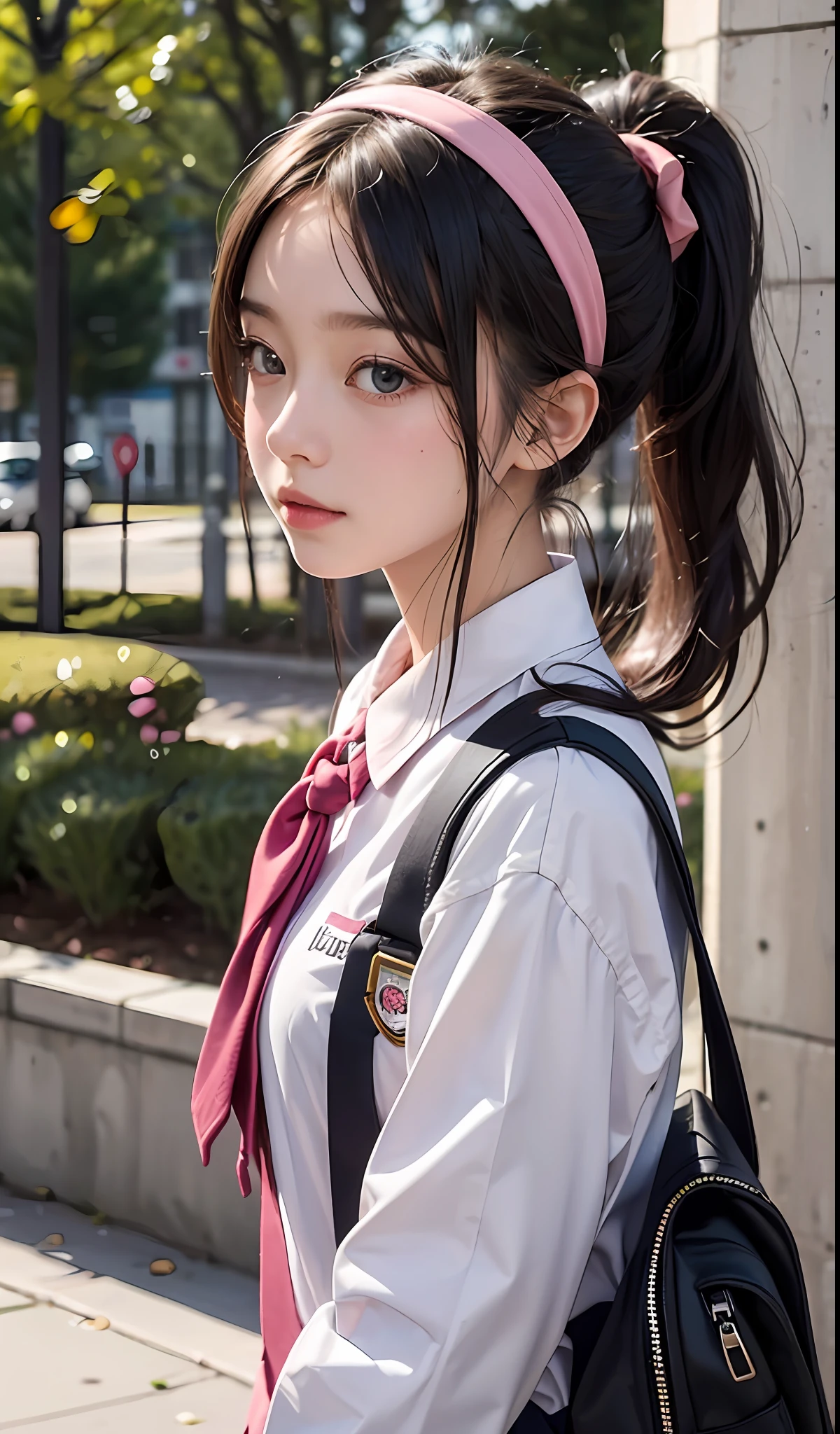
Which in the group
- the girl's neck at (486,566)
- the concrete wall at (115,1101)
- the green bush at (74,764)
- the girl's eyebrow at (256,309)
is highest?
the girl's eyebrow at (256,309)

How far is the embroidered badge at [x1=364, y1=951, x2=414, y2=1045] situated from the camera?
49.1 inches

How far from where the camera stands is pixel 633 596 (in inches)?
74.1

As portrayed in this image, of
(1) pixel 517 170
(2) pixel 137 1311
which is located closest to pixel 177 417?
(2) pixel 137 1311

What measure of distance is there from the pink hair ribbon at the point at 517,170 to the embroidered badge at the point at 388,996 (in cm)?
58

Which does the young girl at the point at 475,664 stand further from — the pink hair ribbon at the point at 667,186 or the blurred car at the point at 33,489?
the blurred car at the point at 33,489

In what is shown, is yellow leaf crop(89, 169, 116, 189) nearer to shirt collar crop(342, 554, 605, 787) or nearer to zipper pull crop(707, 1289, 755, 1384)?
shirt collar crop(342, 554, 605, 787)

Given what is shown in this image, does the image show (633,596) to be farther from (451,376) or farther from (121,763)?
(121,763)

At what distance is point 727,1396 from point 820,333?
1612 mm

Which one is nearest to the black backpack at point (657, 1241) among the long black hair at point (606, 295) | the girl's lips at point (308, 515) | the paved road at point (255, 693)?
the long black hair at point (606, 295)

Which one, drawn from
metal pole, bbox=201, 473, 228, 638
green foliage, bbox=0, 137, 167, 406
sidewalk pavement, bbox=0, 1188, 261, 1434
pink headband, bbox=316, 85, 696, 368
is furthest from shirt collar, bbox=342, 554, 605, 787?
green foliage, bbox=0, 137, 167, 406

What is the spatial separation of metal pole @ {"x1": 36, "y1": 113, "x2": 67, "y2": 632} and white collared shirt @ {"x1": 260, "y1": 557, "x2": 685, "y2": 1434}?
2.51 m

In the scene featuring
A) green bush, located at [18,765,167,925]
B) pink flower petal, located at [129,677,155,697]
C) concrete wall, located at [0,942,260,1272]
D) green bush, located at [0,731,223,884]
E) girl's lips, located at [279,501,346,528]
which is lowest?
concrete wall, located at [0,942,260,1272]

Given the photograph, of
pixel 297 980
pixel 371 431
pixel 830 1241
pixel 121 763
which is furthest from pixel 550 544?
pixel 121 763

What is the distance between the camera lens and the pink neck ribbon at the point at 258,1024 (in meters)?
1.46
